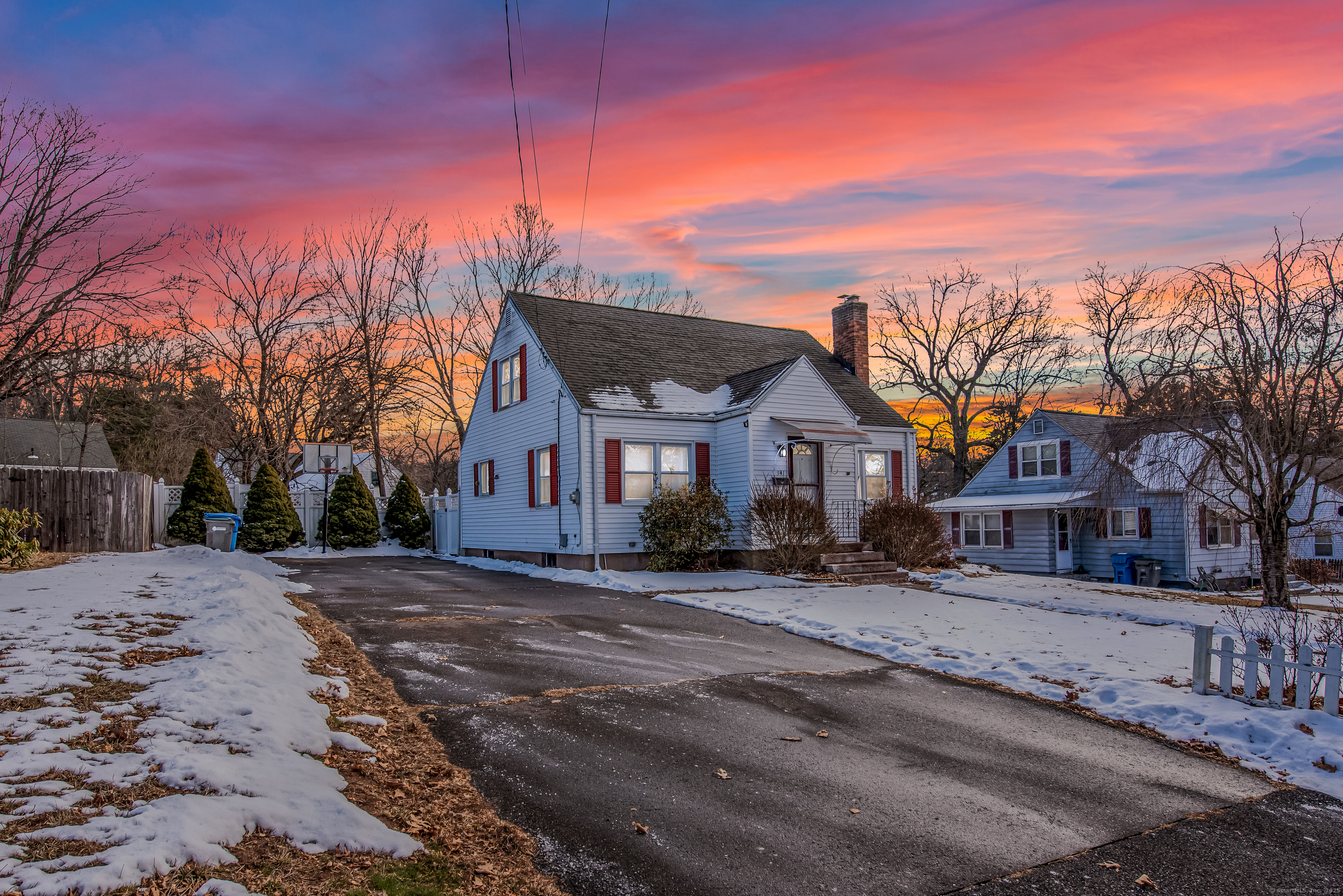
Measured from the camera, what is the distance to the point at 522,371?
19.4 m

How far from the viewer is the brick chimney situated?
2259cm

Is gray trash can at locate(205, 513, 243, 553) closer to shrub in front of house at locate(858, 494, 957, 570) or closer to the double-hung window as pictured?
the double-hung window

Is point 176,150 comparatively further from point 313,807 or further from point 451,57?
point 313,807

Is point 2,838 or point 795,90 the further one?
point 795,90

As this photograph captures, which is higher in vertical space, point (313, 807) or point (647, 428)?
point (647, 428)

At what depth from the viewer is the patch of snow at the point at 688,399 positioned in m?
17.8

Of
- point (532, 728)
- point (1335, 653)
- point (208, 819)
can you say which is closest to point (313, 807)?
point (208, 819)

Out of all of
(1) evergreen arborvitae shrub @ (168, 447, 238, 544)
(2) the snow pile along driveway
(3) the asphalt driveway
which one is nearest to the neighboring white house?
(1) evergreen arborvitae shrub @ (168, 447, 238, 544)

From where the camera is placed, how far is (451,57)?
1041 cm

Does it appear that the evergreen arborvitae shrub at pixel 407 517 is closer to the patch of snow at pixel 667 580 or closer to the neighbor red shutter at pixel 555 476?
the neighbor red shutter at pixel 555 476

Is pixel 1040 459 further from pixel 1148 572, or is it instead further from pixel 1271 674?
pixel 1271 674

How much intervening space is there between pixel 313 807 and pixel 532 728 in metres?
2.00

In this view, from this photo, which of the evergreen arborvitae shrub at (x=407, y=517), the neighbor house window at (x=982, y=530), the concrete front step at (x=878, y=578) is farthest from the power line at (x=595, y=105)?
the neighbor house window at (x=982, y=530)

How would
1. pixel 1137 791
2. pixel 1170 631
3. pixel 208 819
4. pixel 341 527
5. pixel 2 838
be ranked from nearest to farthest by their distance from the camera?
pixel 2 838
pixel 208 819
pixel 1137 791
pixel 1170 631
pixel 341 527
